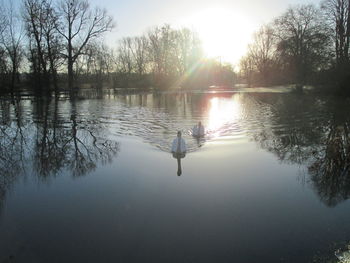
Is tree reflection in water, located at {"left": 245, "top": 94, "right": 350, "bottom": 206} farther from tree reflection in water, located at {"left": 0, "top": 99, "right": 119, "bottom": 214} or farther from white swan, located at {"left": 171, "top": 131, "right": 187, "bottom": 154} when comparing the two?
tree reflection in water, located at {"left": 0, "top": 99, "right": 119, "bottom": 214}

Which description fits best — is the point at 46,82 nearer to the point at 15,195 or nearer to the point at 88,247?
the point at 15,195

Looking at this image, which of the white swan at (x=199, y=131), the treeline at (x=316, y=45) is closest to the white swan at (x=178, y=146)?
the white swan at (x=199, y=131)

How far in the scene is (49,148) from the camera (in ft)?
39.4

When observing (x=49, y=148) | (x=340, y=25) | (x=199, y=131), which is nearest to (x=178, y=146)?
(x=199, y=131)

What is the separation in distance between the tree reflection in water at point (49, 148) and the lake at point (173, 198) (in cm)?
5

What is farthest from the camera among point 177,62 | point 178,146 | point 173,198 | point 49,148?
point 177,62

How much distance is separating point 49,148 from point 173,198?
7.10m

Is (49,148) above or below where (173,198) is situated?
above

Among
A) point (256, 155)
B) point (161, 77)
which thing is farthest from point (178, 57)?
point (256, 155)

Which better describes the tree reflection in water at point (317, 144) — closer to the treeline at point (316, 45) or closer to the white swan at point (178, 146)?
the white swan at point (178, 146)

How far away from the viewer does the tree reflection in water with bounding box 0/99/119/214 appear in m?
9.28

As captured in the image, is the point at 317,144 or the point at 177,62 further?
the point at 177,62

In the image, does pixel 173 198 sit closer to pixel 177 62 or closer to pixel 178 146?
pixel 178 146

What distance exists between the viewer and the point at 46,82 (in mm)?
42656
